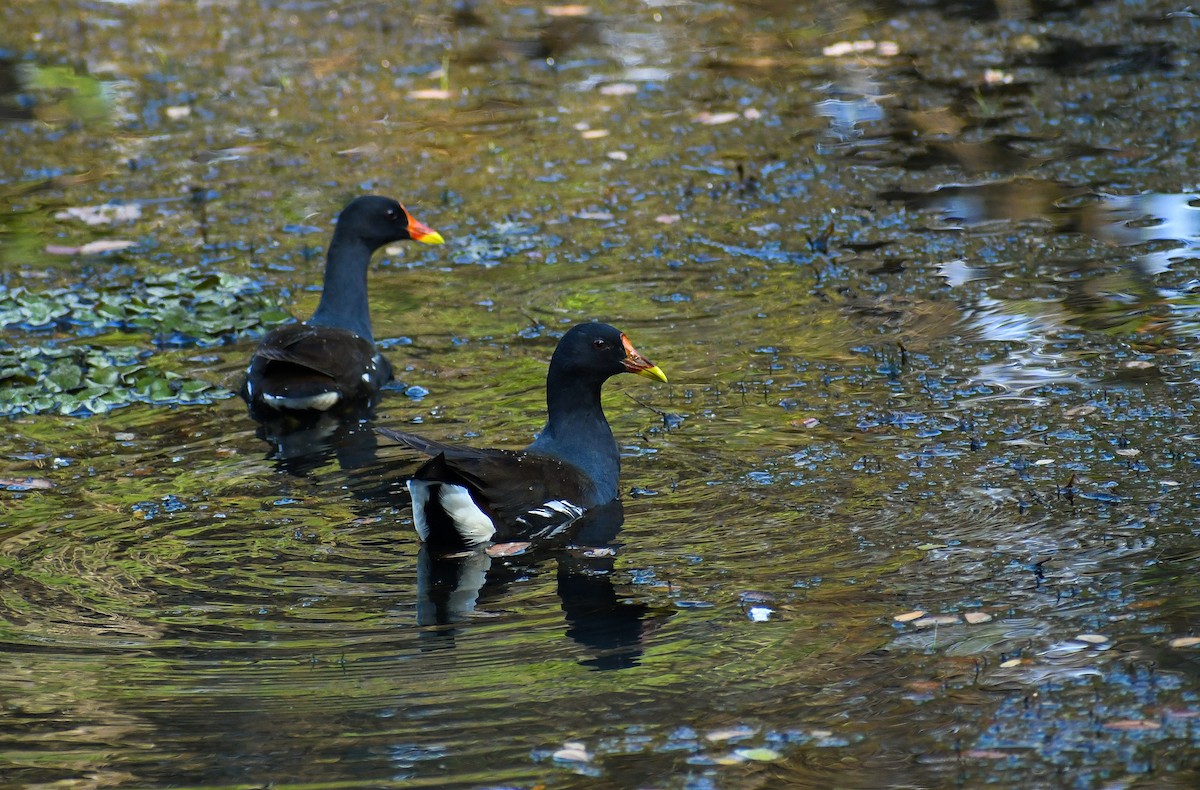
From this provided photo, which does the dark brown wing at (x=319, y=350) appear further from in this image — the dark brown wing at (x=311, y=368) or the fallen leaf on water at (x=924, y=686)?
the fallen leaf on water at (x=924, y=686)

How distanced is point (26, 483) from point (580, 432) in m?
2.70

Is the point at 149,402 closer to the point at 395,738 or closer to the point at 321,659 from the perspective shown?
the point at 321,659

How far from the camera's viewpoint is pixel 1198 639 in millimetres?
5441

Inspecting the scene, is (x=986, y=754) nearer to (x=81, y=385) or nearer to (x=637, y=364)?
(x=637, y=364)

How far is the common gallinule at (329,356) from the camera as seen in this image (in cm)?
886

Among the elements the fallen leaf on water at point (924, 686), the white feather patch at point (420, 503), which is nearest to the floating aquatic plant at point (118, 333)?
the white feather patch at point (420, 503)

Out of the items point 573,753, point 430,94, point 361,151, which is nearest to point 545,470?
point 573,753

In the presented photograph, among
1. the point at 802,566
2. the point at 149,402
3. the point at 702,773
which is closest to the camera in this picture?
the point at 702,773

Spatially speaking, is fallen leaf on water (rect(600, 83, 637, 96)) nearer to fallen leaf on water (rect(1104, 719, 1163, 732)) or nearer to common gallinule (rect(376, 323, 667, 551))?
common gallinule (rect(376, 323, 667, 551))

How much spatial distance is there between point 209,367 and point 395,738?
4.84m

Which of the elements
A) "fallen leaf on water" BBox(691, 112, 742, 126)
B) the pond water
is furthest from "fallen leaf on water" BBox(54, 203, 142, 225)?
"fallen leaf on water" BBox(691, 112, 742, 126)

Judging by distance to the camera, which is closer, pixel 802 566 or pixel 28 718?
pixel 28 718

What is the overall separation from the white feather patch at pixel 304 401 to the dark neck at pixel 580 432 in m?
1.66

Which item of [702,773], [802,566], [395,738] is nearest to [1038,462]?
[802,566]
